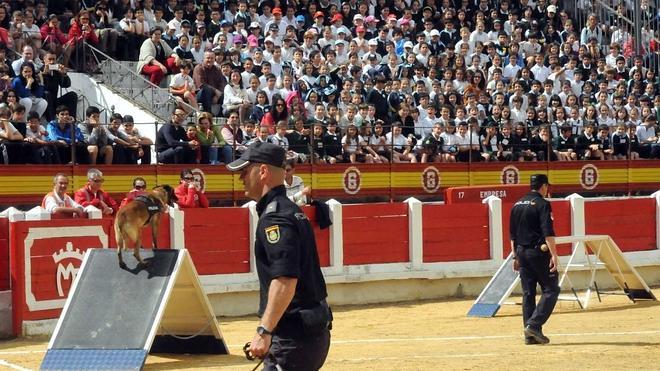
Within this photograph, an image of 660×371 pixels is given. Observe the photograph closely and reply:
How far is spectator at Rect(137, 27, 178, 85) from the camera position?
2077cm

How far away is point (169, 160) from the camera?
1873cm

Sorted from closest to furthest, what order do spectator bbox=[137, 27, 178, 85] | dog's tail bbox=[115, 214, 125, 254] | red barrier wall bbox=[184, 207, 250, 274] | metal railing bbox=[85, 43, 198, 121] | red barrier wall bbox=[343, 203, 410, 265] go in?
1. dog's tail bbox=[115, 214, 125, 254]
2. red barrier wall bbox=[184, 207, 250, 274]
3. red barrier wall bbox=[343, 203, 410, 265]
4. metal railing bbox=[85, 43, 198, 121]
5. spectator bbox=[137, 27, 178, 85]

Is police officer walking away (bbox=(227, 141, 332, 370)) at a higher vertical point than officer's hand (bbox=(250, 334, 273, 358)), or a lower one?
higher

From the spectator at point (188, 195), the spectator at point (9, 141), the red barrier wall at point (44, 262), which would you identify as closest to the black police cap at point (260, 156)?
the red barrier wall at point (44, 262)

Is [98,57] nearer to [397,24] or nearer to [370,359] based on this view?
[397,24]

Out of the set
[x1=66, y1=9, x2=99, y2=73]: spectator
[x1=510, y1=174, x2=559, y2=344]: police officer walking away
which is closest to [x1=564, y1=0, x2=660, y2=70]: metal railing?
[x1=66, y1=9, x2=99, y2=73]: spectator

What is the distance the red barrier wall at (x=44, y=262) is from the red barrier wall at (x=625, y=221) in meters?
8.70

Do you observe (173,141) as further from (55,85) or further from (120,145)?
(55,85)

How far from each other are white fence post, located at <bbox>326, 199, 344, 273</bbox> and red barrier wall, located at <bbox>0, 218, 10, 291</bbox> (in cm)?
495

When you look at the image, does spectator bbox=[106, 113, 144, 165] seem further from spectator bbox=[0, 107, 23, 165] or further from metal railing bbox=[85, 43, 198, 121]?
metal railing bbox=[85, 43, 198, 121]

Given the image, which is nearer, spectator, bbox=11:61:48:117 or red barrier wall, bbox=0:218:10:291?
red barrier wall, bbox=0:218:10:291

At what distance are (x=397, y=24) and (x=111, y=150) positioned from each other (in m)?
9.66

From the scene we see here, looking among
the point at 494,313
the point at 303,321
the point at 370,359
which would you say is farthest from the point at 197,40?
the point at 303,321

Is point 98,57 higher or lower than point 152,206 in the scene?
higher
